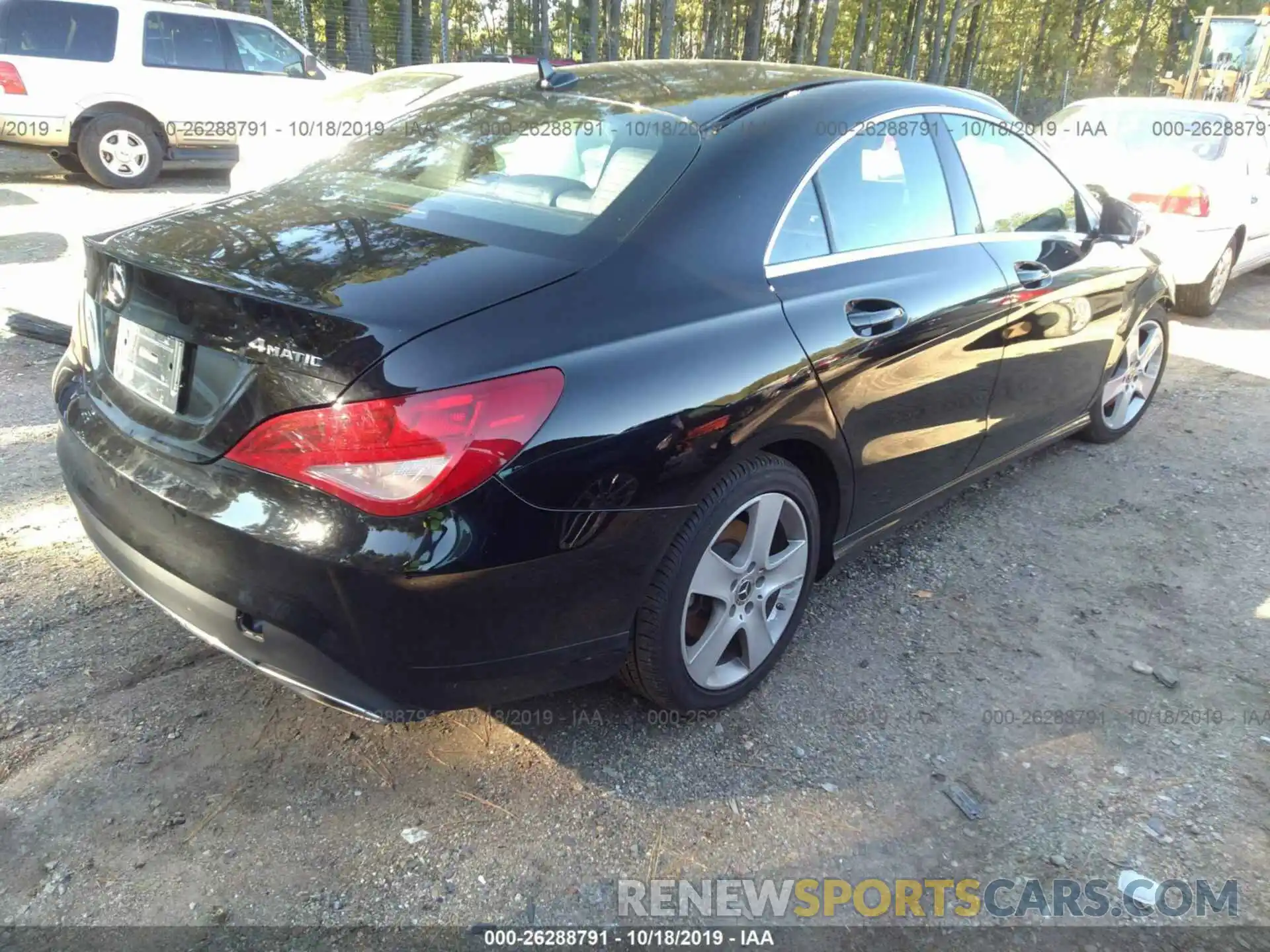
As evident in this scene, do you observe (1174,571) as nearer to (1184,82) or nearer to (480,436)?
(480,436)

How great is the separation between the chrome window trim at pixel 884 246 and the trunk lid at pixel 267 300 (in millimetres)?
687

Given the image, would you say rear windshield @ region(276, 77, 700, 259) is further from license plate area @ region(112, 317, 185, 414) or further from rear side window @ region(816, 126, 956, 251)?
license plate area @ region(112, 317, 185, 414)

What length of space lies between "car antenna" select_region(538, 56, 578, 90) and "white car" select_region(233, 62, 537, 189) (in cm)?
374

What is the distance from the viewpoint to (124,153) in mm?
9875

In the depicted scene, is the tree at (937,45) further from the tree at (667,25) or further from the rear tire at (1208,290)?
the rear tire at (1208,290)

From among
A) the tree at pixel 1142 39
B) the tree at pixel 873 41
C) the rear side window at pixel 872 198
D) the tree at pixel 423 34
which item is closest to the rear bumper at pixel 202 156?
the tree at pixel 423 34

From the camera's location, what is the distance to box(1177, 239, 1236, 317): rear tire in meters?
7.41

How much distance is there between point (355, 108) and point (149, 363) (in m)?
5.51

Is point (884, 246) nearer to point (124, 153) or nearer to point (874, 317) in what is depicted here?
point (874, 317)

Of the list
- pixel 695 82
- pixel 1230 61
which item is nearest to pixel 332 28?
pixel 1230 61

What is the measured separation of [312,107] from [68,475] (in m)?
5.65

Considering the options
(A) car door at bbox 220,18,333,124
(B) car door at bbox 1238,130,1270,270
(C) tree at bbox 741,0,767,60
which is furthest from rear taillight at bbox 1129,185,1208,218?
(C) tree at bbox 741,0,767,60

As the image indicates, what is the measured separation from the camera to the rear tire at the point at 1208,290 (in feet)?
24.3

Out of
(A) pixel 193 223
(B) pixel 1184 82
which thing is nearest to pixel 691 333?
(A) pixel 193 223
